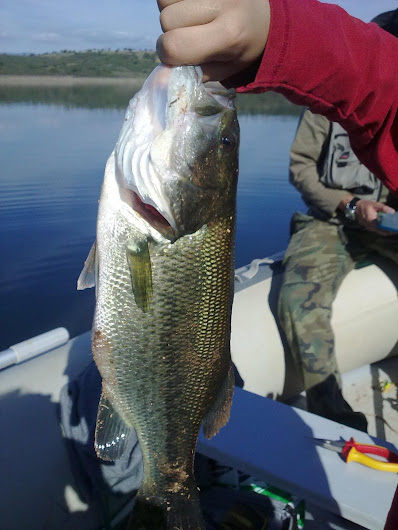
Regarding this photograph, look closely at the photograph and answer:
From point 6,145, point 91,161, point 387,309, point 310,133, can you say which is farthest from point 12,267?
point 6,145

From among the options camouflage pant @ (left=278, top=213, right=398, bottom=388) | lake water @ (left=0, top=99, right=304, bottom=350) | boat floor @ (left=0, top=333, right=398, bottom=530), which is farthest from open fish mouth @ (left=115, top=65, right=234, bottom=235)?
lake water @ (left=0, top=99, right=304, bottom=350)

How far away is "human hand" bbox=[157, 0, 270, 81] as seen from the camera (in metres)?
1.00

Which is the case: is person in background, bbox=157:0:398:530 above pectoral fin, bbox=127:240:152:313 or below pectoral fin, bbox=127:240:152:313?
above

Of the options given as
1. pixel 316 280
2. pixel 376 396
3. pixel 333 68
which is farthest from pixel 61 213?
pixel 333 68

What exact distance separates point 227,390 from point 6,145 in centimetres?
1328

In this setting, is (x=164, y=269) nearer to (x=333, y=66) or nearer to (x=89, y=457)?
(x=333, y=66)

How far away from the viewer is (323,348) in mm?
3004

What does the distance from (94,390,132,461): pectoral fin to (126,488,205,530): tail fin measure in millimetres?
201

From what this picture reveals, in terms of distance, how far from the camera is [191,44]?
1.00 metres

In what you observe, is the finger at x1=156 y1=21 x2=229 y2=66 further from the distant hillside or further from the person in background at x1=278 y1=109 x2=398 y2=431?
the distant hillside

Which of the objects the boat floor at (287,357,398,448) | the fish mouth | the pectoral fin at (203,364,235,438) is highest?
the fish mouth

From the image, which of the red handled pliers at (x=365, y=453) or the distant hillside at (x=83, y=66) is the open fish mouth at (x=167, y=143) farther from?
the distant hillside at (x=83, y=66)

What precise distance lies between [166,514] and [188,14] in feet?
4.53

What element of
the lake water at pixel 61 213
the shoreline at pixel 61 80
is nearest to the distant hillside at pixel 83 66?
the shoreline at pixel 61 80
